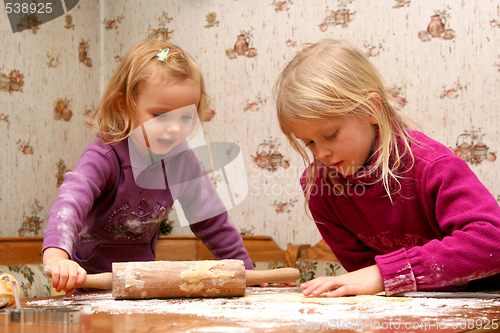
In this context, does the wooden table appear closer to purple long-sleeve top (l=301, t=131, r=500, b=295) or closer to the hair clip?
purple long-sleeve top (l=301, t=131, r=500, b=295)

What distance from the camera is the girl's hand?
743 mm

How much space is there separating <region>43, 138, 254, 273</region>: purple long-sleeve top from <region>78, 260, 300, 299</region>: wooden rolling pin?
0.24 metres

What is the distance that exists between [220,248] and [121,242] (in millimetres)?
277

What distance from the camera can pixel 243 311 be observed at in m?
0.58

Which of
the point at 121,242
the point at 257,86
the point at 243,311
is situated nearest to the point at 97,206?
the point at 121,242

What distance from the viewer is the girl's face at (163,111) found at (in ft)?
3.59

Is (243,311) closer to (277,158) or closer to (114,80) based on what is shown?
(114,80)

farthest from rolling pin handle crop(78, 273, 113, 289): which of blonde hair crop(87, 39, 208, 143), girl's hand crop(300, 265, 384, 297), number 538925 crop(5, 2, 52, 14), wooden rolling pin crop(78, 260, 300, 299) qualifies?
number 538925 crop(5, 2, 52, 14)

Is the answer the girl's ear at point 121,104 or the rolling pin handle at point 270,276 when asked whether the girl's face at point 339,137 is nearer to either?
the rolling pin handle at point 270,276

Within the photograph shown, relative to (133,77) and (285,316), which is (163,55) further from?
(285,316)

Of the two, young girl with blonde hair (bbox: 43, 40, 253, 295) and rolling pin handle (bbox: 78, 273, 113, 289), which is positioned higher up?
young girl with blonde hair (bbox: 43, 40, 253, 295)
